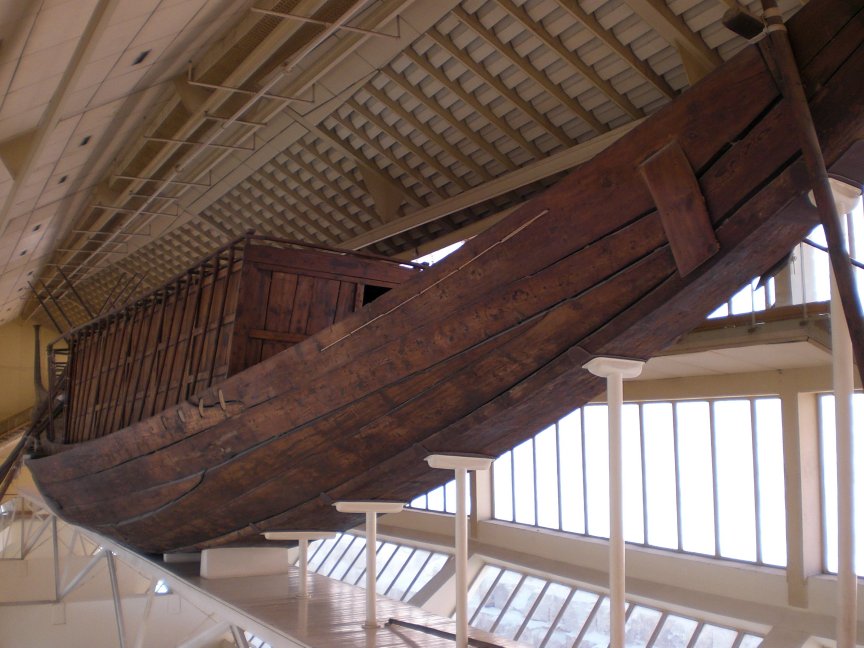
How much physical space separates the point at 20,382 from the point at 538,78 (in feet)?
103

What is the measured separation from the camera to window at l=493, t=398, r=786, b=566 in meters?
10.1

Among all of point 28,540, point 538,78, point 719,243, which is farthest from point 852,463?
point 28,540

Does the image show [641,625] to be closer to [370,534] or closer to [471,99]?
[370,534]

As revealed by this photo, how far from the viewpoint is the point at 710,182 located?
2.71m

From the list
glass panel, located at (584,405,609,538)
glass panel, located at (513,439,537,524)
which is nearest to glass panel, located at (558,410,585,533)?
glass panel, located at (584,405,609,538)

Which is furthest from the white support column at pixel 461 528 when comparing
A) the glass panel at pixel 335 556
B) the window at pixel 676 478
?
the glass panel at pixel 335 556

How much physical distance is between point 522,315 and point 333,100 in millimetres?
8255

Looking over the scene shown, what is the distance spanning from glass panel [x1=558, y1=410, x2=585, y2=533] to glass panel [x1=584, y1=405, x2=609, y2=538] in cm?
16

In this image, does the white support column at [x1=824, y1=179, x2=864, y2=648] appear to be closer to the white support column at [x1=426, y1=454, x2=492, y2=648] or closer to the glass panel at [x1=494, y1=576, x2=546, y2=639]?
the white support column at [x1=426, y1=454, x2=492, y2=648]

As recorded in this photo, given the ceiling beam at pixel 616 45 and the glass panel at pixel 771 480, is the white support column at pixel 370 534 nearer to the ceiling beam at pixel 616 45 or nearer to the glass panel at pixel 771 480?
the ceiling beam at pixel 616 45

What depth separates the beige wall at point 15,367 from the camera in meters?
33.3

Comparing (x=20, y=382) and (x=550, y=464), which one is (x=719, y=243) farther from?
(x=20, y=382)

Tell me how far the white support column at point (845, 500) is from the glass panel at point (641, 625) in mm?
8721

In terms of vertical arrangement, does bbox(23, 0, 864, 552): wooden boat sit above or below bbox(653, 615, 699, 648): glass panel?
above
